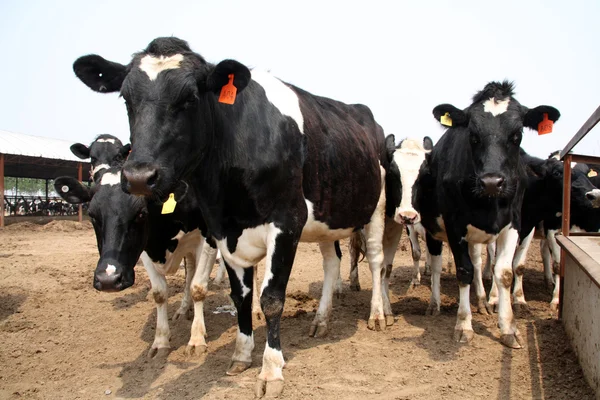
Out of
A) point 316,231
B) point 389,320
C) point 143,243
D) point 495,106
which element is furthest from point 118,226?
Answer: point 495,106

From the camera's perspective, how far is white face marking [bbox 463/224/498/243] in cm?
570

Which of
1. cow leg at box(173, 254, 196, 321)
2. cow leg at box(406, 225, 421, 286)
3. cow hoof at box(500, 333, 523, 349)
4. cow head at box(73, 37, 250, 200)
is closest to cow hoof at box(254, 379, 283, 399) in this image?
cow head at box(73, 37, 250, 200)

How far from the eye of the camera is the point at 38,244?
15.3 metres

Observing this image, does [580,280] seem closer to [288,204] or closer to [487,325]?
[487,325]

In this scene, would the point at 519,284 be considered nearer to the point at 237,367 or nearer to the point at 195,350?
the point at 237,367

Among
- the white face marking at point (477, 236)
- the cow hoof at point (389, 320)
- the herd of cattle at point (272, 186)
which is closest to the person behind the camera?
the herd of cattle at point (272, 186)

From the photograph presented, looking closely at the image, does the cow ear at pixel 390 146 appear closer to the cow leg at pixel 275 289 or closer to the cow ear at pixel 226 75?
the cow leg at pixel 275 289

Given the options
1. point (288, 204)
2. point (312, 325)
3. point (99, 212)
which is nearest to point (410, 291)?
point (312, 325)

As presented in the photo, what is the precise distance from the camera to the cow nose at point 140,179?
3352 mm

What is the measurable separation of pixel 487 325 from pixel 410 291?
2511 millimetres

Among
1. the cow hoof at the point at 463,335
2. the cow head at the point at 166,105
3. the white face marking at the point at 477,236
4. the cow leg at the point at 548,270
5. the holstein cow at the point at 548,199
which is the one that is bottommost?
the cow hoof at the point at 463,335

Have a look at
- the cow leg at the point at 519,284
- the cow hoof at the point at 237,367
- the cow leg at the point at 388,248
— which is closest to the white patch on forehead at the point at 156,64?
the cow hoof at the point at 237,367

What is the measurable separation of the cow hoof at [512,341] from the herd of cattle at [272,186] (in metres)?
0.01

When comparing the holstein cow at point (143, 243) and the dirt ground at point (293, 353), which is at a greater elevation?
the holstein cow at point (143, 243)
